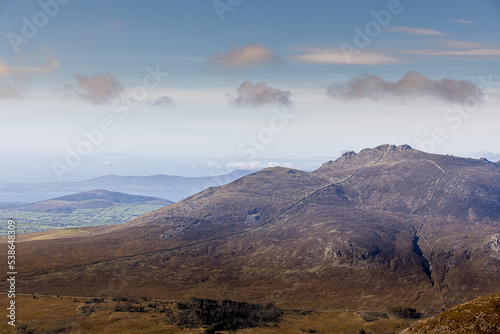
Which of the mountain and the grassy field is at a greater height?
the mountain

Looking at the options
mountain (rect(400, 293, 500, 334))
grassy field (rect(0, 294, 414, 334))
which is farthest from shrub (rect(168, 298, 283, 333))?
mountain (rect(400, 293, 500, 334))

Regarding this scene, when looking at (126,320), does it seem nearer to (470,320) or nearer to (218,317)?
(218,317)

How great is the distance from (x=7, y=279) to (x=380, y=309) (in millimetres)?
155208

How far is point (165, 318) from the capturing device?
105375mm

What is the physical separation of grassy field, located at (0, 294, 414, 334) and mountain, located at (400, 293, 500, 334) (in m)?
38.6

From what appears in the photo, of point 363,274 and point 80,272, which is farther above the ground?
point 80,272

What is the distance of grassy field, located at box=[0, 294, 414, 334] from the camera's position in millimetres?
95500

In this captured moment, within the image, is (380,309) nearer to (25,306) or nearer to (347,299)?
(347,299)

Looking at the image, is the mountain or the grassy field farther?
the grassy field

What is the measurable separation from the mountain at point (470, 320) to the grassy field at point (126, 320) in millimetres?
38611

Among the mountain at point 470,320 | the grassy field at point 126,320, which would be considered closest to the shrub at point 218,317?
the grassy field at point 126,320

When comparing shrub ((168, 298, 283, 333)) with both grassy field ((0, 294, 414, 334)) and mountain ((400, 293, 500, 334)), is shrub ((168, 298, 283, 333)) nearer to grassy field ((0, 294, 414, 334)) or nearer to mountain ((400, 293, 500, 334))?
grassy field ((0, 294, 414, 334))

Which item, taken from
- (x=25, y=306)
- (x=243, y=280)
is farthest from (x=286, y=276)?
(x=25, y=306)

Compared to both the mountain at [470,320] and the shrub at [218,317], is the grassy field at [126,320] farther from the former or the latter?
the mountain at [470,320]
